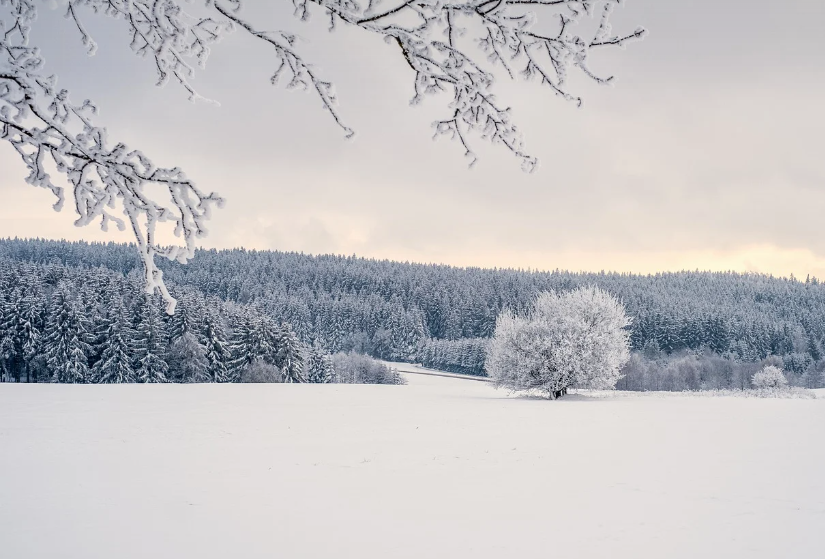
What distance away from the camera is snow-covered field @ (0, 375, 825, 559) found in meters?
7.32

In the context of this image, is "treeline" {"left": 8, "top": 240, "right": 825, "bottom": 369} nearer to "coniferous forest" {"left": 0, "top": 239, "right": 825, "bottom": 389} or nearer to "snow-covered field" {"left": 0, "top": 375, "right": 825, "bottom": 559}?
"coniferous forest" {"left": 0, "top": 239, "right": 825, "bottom": 389}

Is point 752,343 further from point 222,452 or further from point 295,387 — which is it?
point 222,452

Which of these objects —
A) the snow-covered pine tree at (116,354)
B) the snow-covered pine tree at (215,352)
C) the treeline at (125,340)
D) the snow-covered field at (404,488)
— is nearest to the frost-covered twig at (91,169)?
the snow-covered field at (404,488)

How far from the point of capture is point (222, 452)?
13953 mm

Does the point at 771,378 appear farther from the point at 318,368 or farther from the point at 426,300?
the point at 426,300

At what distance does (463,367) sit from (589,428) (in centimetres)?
7933

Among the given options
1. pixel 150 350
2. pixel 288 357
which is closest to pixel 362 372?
pixel 288 357

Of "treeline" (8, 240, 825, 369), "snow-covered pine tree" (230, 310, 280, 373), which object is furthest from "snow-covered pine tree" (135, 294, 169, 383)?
"treeline" (8, 240, 825, 369)

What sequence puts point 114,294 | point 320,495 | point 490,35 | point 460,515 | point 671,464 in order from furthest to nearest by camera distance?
point 114,294, point 671,464, point 320,495, point 460,515, point 490,35

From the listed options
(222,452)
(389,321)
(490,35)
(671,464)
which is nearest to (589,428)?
(671,464)

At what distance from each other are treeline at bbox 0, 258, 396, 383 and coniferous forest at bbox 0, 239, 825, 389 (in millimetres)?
137

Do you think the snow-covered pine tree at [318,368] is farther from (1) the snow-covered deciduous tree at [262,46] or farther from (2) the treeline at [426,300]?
(1) the snow-covered deciduous tree at [262,46]

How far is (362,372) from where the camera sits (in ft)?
253

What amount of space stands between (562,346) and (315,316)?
88750 millimetres
